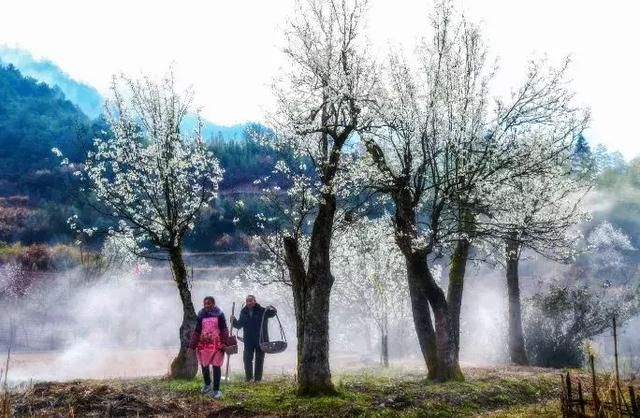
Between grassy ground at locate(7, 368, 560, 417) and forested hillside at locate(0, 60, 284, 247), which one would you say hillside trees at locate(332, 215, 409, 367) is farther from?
forested hillside at locate(0, 60, 284, 247)

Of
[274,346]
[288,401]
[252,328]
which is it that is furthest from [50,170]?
[288,401]

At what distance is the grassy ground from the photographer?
11609mm

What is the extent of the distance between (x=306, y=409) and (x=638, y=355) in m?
45.3

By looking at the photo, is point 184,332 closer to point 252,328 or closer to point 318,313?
point 252,328

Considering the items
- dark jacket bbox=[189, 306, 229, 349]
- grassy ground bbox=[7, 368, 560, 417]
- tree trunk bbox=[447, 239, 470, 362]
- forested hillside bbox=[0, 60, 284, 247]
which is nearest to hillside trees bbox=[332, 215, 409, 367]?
tree trunk bbox=[447, 239, 470, 362]

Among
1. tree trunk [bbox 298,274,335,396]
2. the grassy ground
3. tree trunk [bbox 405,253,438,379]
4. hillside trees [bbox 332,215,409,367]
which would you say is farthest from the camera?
hillside trees [bbox 332,215,409,367]

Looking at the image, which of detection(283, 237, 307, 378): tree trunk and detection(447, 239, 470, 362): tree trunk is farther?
detection(447, 239, 470, 362): tree trunk

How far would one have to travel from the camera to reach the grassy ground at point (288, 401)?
11.6 metres

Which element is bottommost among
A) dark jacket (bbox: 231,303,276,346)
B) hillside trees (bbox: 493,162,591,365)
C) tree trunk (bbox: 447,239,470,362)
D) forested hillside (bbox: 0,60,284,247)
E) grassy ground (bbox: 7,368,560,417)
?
grassy ground (bbox: 7,368,560,417)

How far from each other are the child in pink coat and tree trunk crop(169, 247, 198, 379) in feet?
11.2

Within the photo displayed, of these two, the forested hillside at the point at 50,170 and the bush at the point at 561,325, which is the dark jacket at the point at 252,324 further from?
the forested hillside at the point at 50,170

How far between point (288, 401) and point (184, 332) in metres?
6.46

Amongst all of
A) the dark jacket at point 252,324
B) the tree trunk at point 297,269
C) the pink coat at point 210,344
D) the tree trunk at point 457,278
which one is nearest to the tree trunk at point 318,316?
the tree trunk at point 297,269

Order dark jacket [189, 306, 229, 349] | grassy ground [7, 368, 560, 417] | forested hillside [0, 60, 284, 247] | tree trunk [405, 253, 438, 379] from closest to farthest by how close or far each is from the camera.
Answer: grassy ground [7, 368, 560, 417] < dark jacket [189, 306, 229, 349] < tree trunk [405, 253, 438, 379] < forested hillside [0, 60, 284, 247]
